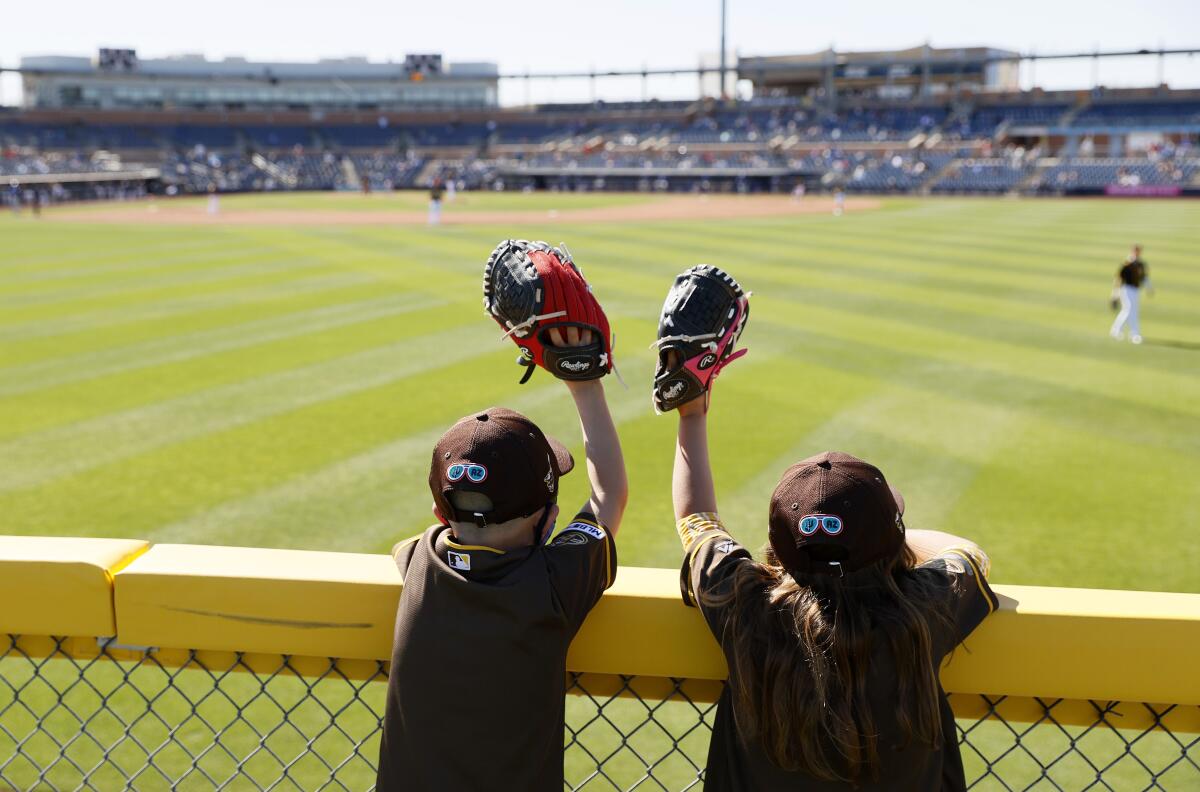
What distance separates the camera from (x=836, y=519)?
2.27 meters

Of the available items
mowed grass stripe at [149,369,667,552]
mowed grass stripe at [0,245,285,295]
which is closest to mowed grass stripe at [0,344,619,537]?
mowed grass stripe at [149,369,667,552]

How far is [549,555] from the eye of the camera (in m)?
2.52

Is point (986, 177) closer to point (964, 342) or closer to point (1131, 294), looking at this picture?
point (1131, 294)

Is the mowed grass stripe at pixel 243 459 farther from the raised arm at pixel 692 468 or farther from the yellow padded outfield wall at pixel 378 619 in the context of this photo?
the raised arm at pixel 692 468

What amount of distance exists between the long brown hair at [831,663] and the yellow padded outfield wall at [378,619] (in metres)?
0.23

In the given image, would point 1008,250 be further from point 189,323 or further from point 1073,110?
point 1073,110

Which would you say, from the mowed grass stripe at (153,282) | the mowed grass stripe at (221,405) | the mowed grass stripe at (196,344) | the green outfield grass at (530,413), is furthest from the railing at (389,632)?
the mowed grass stripe at (153,282)

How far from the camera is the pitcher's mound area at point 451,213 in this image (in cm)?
3972

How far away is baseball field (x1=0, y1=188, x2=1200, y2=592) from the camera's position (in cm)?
789

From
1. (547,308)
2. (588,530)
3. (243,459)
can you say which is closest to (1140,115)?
(243,459)

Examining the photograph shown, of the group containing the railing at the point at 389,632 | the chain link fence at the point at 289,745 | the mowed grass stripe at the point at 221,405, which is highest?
the railing at the point at 389,632

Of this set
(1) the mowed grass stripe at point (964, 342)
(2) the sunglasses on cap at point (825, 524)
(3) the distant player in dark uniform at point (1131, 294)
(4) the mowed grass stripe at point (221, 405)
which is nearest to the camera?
(2) the sunglasses on cap at point (825, 524)

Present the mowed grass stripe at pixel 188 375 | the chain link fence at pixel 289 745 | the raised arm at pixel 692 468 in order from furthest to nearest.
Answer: the mowed grass stripe at pixel 188 375, the chain link fence at pixel 289 745, the raised arm at pixel 692 468

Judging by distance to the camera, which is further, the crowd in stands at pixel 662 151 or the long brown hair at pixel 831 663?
the crowd in stands at pixel 662 151
